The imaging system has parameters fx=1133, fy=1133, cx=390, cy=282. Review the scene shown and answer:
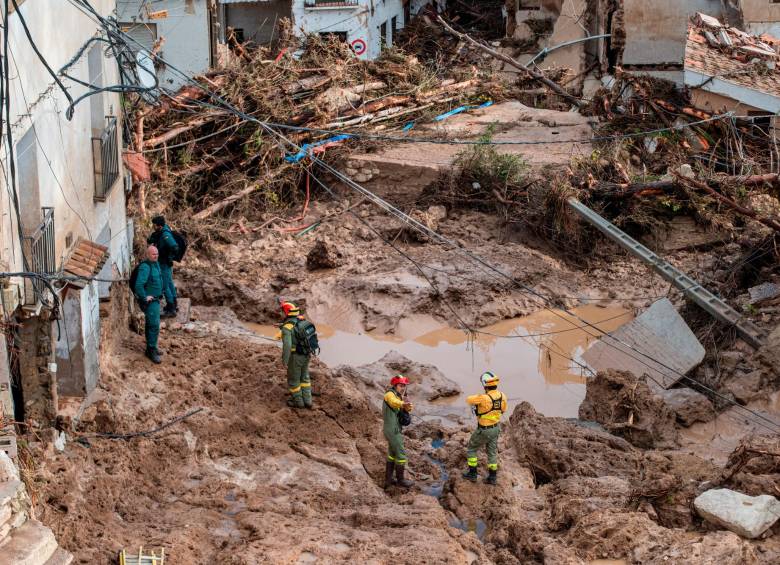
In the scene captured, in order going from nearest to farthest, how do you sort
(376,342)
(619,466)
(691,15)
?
(619,466)
(376,342)
(691,15)

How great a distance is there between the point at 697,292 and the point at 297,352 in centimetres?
607

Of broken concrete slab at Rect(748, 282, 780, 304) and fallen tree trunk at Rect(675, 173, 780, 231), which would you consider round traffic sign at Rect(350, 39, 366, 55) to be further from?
broken concrete slab at Rect(748, 282, 780, 304)

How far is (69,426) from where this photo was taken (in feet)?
36.9

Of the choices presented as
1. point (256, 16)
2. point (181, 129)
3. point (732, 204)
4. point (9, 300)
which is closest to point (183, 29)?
point (256, 16)

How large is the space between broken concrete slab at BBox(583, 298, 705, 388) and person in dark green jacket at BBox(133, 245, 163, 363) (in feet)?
19.6

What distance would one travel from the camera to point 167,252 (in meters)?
14.9

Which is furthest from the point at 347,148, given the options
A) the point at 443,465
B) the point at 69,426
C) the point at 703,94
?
the point at 69,426

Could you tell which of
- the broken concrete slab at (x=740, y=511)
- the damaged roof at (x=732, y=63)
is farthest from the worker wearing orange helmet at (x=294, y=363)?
the damaged roof at (x=732, y=63)

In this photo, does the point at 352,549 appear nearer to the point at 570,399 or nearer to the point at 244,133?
the point at 570,399

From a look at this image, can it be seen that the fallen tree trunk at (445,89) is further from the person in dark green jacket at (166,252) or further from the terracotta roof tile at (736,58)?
the person in dark green jacket at (166,252)

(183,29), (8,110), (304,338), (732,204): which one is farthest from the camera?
(183,29)

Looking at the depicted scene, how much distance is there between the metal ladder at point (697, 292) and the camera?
15008 millimetres

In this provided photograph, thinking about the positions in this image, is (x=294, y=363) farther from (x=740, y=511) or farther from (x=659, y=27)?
(x=659, y=27)

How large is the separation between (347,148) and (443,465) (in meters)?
9.51
